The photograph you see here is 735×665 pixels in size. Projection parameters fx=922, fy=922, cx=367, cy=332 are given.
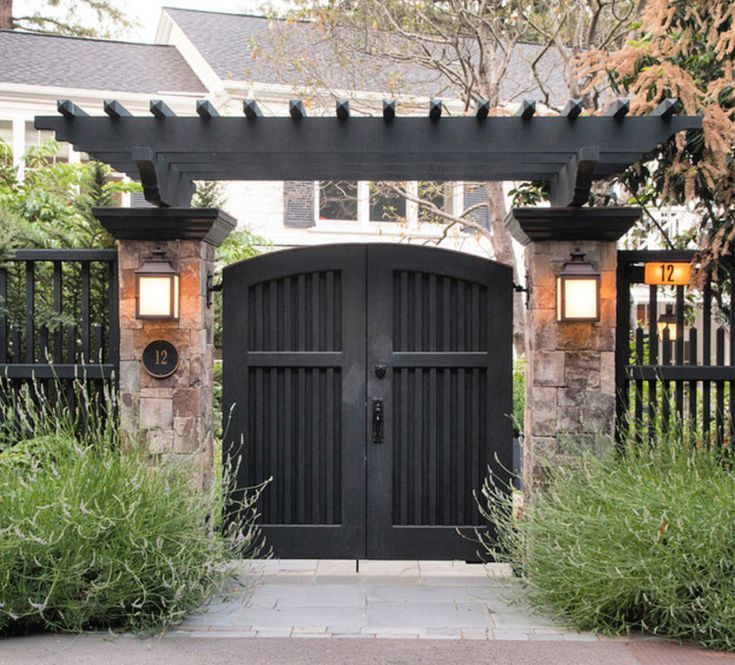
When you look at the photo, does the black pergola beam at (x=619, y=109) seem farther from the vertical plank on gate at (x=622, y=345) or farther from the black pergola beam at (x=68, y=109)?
the black pergola beam at (x=68, y=109)

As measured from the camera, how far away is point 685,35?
724cm

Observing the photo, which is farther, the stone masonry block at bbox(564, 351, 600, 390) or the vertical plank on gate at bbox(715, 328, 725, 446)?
the vertical plank on gate at bbox(715, 328, 725, 446)

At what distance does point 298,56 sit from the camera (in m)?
14.5

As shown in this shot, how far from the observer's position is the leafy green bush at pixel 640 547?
15.4 ft

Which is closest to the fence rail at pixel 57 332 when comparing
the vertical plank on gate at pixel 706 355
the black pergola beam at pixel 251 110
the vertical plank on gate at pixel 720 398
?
the black pergola beam at pixel 251 110

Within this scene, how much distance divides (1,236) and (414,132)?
306 centimetres

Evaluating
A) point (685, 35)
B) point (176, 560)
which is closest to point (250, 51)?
point (685, 35)

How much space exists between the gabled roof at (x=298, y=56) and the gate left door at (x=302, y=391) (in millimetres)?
6705

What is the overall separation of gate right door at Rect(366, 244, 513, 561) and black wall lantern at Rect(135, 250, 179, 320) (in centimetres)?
136

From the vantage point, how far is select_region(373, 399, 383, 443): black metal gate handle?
6398 millimetres

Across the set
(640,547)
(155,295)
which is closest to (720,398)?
(640,547)

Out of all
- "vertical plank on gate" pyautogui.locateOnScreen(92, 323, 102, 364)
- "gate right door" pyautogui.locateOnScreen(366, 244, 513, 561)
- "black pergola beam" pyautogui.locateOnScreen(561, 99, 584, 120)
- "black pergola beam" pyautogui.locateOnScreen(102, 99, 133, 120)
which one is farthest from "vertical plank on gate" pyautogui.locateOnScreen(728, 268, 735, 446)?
"vertical plank on gate" pyautogui.locateOnScreen(92, 323, 102, 364)

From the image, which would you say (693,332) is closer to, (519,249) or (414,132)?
(414,132)

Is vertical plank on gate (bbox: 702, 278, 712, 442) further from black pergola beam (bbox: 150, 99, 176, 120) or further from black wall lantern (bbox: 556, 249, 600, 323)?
black pergola beam (bbox: 150, 99, 176, 120)
